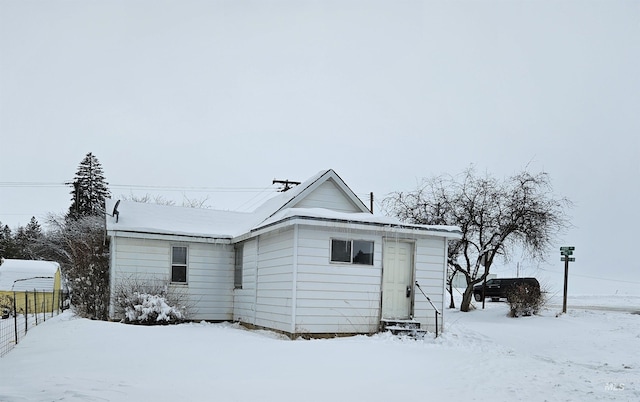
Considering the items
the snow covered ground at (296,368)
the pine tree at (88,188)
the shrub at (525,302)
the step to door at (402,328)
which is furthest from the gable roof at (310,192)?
the pine tree at (88,188)

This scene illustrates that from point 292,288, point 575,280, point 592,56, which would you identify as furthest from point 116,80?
point 575,280

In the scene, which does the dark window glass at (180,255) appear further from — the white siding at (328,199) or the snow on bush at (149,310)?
the white siding at (328,199)

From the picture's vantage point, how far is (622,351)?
13.3 metres

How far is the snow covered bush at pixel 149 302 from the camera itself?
1605 cm

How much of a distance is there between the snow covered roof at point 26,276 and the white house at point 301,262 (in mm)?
11647

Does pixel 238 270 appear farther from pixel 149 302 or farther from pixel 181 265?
pixel 149 302

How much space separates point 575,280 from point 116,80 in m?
62.3

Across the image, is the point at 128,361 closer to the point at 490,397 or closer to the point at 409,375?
the point at 409,375

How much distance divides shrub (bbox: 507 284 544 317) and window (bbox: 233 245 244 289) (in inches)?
405

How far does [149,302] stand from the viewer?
16.1m

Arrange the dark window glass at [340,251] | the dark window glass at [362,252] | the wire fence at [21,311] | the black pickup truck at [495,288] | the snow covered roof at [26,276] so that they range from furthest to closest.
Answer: the black pickup truck at [495,288] → the snow covered roof at [26,276] → the wire fence at [21,311] → the dark window glass at [362,252] → the dark window glass at [340,251]

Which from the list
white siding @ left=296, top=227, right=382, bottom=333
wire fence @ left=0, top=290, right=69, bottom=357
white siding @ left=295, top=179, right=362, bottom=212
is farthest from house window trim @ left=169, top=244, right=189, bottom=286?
white siding @ left=296, top=227, right=382, bottom=333

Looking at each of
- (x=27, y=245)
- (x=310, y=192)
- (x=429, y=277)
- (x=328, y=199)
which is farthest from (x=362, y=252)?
(x=27, y=245)

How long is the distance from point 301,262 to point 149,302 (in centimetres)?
554
